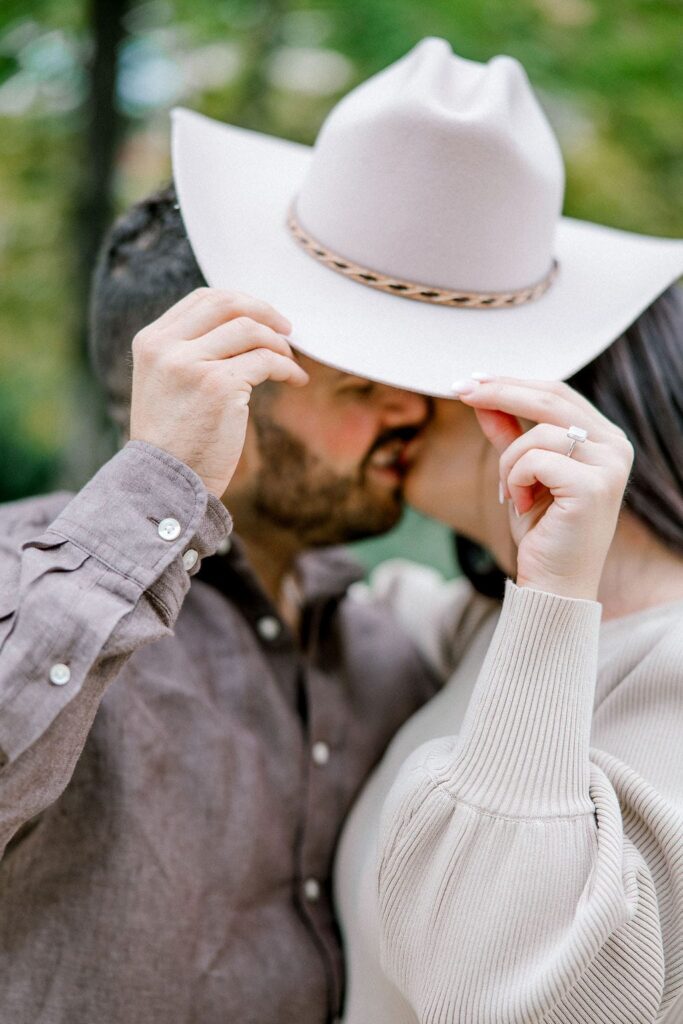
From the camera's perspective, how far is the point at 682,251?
154cm

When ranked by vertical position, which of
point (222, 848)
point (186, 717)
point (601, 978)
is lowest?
point (222, 848)

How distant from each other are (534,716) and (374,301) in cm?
63

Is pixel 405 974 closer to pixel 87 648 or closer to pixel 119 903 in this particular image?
pixel 119 903

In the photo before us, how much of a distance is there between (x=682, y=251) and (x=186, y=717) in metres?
1.15

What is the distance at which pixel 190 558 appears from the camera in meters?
1.05

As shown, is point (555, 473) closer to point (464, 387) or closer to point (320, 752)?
point (464, 387)

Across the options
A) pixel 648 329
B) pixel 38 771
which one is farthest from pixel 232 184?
pixel 38 771

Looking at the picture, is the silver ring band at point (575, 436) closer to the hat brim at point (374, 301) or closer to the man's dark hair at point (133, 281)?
the hat brim at point (374, 301)

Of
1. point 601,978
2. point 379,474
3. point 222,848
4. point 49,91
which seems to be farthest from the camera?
point 49,91

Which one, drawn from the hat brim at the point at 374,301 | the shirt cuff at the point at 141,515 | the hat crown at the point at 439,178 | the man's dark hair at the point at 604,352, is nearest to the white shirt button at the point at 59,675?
the shirt cuff at the point at 141,515

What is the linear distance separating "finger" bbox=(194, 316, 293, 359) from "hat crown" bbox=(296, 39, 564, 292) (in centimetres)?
27

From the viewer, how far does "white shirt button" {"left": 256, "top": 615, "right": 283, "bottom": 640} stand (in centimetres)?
161

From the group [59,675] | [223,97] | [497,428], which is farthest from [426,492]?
[223,97]

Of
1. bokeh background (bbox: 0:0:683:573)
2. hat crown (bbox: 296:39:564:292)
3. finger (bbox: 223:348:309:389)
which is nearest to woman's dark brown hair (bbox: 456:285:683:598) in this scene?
hat crown (bbox: 296:39:564:292)
